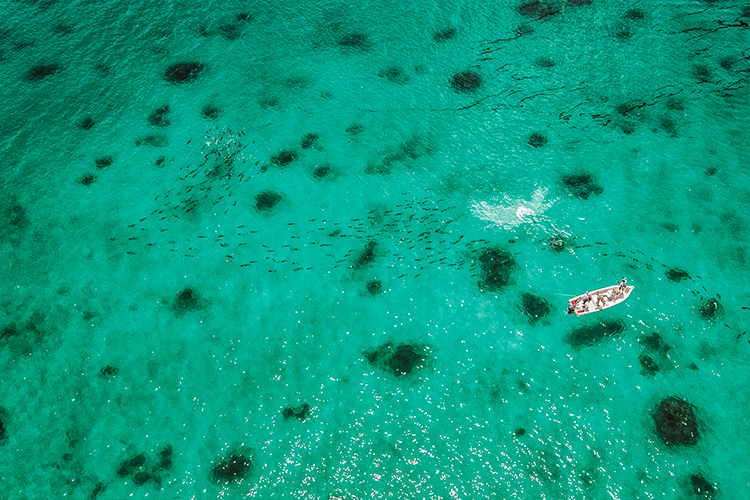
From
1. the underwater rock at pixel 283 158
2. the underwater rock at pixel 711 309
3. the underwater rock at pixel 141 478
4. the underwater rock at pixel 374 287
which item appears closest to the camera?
the underwater rock at pixel 141 478

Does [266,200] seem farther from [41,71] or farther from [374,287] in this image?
[41,71]

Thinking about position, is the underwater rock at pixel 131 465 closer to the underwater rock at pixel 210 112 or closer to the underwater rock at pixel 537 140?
the underwater rock at pixel 210 112

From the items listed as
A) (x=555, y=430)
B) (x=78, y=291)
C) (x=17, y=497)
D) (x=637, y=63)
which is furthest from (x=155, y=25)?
(x=555, y=430)

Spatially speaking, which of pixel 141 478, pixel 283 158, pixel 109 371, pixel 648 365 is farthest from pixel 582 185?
pixel 109 371

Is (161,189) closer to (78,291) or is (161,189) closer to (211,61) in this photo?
(78,291)

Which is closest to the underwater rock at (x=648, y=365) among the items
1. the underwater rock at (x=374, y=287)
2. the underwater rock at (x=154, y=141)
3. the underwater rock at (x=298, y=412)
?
the underwater rock at (x=374, y=287)

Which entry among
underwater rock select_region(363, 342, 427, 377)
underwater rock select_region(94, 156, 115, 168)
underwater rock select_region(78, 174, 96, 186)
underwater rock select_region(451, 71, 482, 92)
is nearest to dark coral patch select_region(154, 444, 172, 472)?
underwater rock select_region(363, 342, 427, 377)

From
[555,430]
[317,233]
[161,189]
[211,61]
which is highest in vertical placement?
[211,61]
